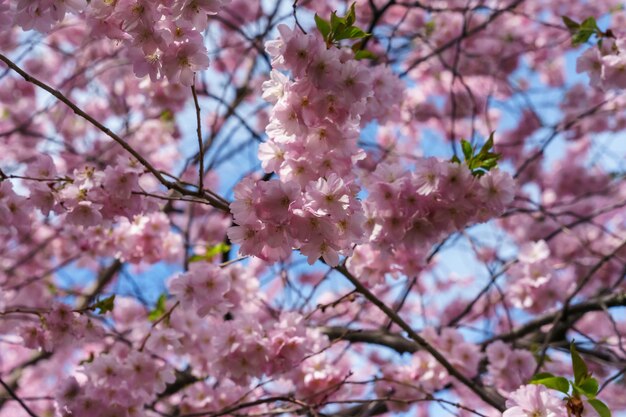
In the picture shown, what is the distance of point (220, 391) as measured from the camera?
129 inches

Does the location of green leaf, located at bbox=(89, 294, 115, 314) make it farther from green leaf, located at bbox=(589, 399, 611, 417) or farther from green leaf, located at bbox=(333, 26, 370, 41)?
green leaf, located at bbox=(589, 399, 611, 417)

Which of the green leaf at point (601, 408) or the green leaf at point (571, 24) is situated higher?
the green leaf at point (571, 24)

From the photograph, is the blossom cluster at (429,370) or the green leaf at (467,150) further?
the blossom cluster at (429,370)

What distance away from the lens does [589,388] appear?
72.0 inches

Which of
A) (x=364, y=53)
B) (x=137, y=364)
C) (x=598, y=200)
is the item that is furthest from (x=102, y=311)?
(x=598, y=200)

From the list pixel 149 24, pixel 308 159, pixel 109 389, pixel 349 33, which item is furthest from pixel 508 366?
pixel 149 24

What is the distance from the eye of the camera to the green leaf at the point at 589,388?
182cm

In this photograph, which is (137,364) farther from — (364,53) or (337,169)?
(364,53)

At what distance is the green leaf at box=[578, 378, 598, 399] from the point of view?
1820mm

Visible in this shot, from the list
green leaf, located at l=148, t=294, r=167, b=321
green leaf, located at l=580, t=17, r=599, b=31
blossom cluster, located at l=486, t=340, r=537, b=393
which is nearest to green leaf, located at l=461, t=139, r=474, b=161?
green leaf, located at l=580, t=17, r=599, b=31

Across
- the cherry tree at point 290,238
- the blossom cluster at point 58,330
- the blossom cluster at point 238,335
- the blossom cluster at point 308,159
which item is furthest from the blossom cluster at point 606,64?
the blossom cluster at point 58,330

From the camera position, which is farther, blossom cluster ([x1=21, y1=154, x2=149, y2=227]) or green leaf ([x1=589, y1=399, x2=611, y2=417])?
blossom cluster ([x1=21, y1=154, x2=149, y2=227])

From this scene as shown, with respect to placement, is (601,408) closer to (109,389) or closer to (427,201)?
(427,201)

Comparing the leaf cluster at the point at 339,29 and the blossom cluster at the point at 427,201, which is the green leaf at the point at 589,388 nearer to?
the blossom cluster at the point at 427,201
